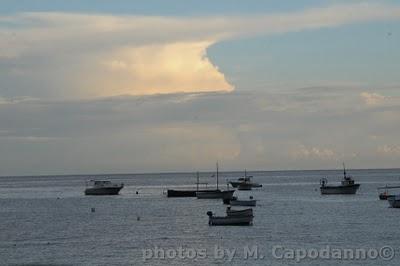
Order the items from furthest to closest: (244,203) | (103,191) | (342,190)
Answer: (103,191), (342,190), (244,203)

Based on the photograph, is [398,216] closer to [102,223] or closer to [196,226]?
[196,226]

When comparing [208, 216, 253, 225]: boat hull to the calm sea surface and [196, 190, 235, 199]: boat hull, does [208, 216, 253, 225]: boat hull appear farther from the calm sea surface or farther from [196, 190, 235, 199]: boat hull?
[196, 190, 235, 199]: boat hull

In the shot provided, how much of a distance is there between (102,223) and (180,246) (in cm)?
2965

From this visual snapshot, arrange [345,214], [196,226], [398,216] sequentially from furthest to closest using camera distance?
[345,214] → [398,216] → [196,226]

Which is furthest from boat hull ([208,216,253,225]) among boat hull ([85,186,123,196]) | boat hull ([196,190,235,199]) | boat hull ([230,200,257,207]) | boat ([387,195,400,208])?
boat hull ([85,186,123,196])

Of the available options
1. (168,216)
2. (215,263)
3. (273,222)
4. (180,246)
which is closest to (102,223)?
(168,216)

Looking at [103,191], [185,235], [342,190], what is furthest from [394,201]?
[103,191]

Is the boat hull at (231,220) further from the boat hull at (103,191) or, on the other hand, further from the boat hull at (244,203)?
the boat hull at (103,191)

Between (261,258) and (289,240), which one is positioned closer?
(261,258)

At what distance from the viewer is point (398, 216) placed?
9594 cm

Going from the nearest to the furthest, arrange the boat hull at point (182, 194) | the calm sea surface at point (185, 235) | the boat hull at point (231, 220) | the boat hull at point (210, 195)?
the calm sea surface at point (185, 235) → the boat hull at point (231, 220) → the boat hull at point (210, 195) → the boat hull at point (182, 194)

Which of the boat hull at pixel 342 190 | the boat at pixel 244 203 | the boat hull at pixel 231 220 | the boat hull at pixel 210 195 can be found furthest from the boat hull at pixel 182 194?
the boat hull at pixel 231 220

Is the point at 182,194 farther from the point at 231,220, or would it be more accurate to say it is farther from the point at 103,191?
the point at 231,220

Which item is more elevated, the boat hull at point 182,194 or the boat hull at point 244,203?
the boat hull at point 182,194
